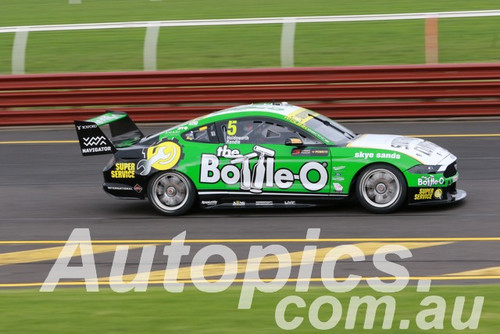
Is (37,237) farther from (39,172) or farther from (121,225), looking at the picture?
(39,172)

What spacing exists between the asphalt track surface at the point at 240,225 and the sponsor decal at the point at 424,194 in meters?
0.24

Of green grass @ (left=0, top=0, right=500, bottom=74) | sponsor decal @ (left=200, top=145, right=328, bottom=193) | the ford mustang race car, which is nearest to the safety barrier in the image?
green grass @ (left=0, top=0, right=500, bottom=74)

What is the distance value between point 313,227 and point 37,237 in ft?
11.2

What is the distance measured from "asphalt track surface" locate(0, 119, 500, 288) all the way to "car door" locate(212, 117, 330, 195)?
1.40 ft

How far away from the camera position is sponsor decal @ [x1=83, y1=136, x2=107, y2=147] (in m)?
13.2

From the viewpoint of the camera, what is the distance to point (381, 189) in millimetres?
12477

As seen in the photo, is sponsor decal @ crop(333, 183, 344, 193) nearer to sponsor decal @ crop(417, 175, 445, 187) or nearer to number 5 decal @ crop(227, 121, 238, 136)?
sponsor decal @ crop(417, 175, 445, 187)

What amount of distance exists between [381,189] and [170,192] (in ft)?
9.04

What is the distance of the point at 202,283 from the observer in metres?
9.85

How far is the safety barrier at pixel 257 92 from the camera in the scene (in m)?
18.7

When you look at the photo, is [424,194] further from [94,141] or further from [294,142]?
[94,141]

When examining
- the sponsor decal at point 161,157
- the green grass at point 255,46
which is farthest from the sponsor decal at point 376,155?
the green grass at point 255,46

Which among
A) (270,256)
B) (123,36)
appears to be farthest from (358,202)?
(123,36)

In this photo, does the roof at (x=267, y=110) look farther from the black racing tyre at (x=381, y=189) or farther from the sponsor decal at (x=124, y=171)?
the black racing tyre at (x=381, y=189)
